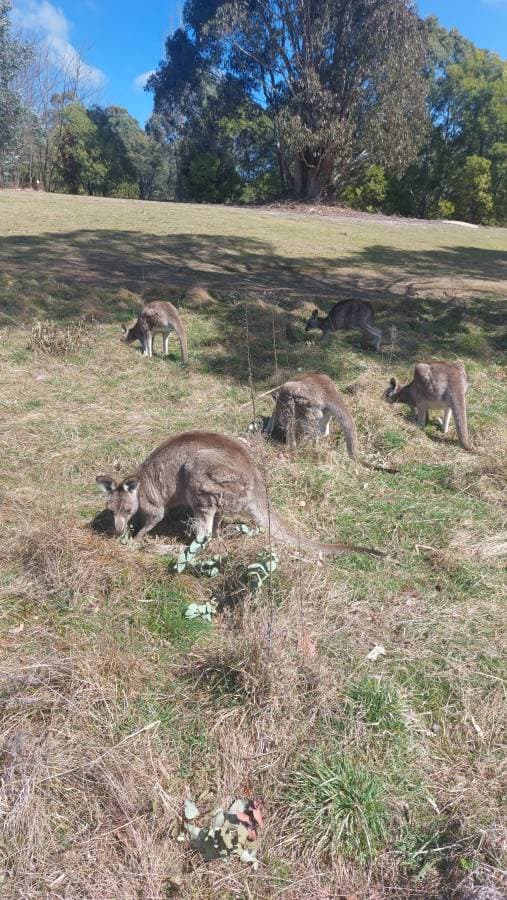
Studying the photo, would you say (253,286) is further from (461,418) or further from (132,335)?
(461,418)

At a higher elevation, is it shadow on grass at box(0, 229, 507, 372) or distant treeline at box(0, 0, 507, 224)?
distant treeline at box(0, 0, 507, 224)

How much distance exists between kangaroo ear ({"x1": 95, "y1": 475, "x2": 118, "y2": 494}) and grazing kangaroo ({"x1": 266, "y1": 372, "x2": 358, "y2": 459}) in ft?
8.57

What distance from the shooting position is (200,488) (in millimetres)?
5168

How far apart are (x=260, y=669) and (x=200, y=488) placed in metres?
1.93

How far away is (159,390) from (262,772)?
6.49 m

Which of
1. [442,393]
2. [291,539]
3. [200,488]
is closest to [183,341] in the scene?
[442,393]

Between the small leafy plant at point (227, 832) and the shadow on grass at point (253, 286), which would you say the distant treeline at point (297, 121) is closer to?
the shadow on grass at point (253, 286)

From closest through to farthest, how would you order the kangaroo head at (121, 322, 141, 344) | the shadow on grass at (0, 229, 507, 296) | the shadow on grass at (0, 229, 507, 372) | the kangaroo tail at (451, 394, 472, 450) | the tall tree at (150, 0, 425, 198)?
the kangaroo tail at (451, 394, 472, 450) < the kangaroo head at (121, 322, 141, 344) < the shadow on grass at (0, 229, 507, 372) < the shadow on grass at (0, 229, 507, 296) < the tall tree at (150, 0, 425, 198)

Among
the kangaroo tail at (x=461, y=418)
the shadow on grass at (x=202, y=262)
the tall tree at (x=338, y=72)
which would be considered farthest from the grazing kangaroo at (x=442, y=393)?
the tall tree at (x=338, y=72)

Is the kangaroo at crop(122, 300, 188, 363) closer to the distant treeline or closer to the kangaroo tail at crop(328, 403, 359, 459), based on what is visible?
the kangaroo tail at crop(328, 403, 359, 459)

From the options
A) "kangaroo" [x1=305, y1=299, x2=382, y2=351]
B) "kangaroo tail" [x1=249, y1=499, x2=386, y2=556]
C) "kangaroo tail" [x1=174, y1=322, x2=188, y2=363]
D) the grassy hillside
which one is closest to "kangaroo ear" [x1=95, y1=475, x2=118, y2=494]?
the grassy hillside

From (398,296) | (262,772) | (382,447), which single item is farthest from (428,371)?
(398,296)

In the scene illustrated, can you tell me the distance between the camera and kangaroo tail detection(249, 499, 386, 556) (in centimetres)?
500

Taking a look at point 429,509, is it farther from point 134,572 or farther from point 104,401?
point 104,401
